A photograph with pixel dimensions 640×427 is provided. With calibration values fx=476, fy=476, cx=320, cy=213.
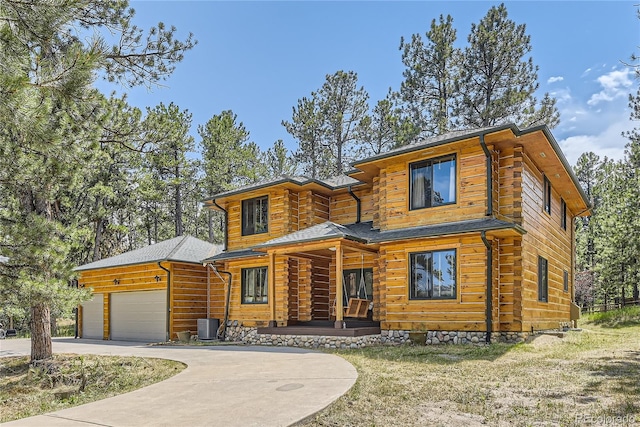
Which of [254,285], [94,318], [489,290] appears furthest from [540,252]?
[94,318]

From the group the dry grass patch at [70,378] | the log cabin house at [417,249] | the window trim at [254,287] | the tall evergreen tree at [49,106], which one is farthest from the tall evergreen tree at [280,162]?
the tall evergreen tree at [49,106]

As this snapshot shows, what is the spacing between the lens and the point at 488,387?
6.51 m

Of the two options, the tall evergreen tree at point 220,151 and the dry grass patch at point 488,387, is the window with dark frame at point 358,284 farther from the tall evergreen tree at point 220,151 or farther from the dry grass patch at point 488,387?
the tall evergreen tree at point 220,151

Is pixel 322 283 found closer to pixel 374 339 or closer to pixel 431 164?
pixel 374 339

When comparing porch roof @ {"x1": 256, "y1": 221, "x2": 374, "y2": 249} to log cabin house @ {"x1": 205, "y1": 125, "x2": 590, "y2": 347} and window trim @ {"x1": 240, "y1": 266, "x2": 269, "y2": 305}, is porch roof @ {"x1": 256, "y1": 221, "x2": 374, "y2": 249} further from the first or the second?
window trim @ {"x1": 240, "y1": 266, "x2": 269, "y2": 305}

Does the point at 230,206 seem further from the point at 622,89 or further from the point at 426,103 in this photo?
the point at 622,89

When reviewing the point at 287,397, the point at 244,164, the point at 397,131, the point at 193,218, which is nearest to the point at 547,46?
the point at 397,131

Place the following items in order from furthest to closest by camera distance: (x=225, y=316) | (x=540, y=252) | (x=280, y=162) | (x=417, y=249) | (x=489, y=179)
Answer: (x=280, y=162), (x=225, y=316), (x=540, y=252), (x=417, y=249), (x=489, y=179)

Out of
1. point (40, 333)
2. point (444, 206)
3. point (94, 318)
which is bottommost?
point (94, 318)

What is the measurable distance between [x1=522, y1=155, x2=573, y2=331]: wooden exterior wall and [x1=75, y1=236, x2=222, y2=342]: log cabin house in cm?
1122

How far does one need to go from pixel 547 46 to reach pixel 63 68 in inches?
893

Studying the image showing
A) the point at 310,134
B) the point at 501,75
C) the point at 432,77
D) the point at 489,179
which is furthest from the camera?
the point at 310,134

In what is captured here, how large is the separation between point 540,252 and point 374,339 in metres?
5.44

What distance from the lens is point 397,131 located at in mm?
24938
